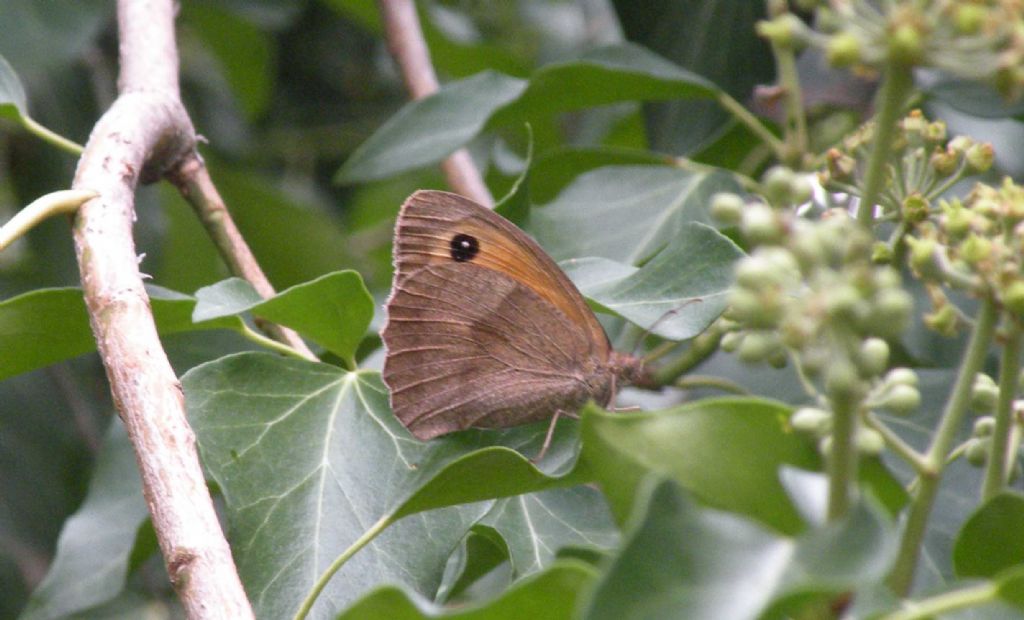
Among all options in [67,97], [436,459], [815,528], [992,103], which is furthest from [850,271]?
[67,97]

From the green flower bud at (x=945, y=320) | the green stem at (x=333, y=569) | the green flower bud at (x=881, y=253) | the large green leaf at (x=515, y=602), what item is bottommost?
the green stem at (x=333, y=569)

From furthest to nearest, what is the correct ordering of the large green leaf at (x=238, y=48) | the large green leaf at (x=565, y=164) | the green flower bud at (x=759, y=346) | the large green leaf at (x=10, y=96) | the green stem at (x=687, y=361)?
1. the large green leaf at (x=238, y=48)
2. the large green leaf at (x=565, y=164)
3. the green stem at (x=687, y=361)
4. the large green leaf at (x=10, y=96)
5. the green flower bud at (x=759, y=346)

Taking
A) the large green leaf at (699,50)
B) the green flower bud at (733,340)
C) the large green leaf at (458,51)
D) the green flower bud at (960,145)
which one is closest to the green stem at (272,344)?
the green flower bud at (733,340)

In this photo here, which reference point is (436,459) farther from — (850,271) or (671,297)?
(850,271)

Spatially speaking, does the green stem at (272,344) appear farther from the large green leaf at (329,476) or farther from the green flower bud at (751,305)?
the green flower bud at (751,305)

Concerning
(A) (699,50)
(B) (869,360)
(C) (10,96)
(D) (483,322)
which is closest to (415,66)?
(A) (699,50)

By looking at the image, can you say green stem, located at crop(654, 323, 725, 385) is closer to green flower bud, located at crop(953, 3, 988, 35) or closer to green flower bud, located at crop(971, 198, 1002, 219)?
green flower bud, located at crop(971, 198, 1002, 219)

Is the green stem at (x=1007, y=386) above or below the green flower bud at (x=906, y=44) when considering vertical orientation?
below
